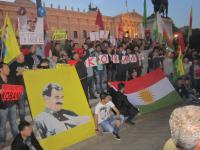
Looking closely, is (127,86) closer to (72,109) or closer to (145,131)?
(145,131)

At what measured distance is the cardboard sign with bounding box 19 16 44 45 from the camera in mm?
10875

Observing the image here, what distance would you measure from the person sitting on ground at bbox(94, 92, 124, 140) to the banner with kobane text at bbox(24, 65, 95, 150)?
22 cm

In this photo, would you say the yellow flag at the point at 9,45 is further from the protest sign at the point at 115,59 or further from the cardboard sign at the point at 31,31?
the protest sign at the point at 115,59

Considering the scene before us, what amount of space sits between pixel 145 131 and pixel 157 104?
10.5 ft

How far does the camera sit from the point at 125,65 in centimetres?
1531

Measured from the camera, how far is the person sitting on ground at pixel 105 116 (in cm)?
984

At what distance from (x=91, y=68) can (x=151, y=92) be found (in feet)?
6.55

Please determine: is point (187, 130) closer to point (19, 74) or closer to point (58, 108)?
point (58, 108)

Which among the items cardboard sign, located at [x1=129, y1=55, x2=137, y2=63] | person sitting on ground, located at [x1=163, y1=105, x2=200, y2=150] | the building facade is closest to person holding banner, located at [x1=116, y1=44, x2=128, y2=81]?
cardboard sign, located at [x1=129, y1=55, x2=137, y2=63]

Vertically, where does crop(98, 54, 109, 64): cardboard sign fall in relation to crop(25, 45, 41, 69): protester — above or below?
below

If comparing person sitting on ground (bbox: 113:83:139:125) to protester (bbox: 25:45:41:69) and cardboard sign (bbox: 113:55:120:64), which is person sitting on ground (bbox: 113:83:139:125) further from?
cardboard sign (bbox: 113:55:120:64)

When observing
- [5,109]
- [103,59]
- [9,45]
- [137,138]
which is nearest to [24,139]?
[5,109]

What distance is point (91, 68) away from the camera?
13289 mm

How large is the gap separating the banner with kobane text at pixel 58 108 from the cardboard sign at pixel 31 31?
1.70 meters
